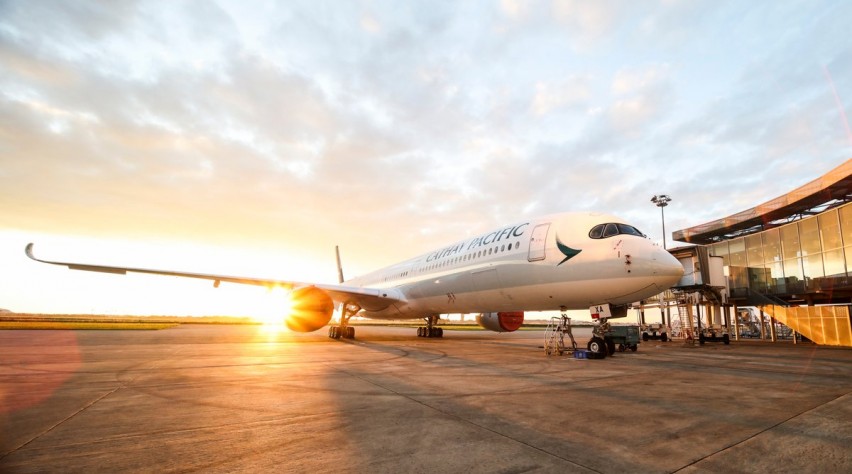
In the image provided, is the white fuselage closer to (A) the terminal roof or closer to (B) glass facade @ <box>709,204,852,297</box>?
(B) glass facade @ <box>709,204,852,297</box>

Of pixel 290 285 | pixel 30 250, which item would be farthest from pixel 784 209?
pixel 30 250

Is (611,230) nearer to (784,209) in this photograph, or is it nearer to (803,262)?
(803,262)

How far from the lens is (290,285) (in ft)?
60.9

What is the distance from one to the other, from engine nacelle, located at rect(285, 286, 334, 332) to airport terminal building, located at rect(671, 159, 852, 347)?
2110cm

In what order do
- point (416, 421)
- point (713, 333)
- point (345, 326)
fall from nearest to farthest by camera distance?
point (416, 421)
point (345, 326)
point (713, 333)

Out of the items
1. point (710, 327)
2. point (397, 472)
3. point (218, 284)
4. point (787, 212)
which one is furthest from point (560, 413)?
point (787, 212)

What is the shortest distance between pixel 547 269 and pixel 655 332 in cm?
1850

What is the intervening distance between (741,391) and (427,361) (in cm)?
630

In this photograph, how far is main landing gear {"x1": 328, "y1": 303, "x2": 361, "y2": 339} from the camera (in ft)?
64.7

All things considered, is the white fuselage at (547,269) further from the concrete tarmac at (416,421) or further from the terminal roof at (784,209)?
the terminal roof at (784,209)

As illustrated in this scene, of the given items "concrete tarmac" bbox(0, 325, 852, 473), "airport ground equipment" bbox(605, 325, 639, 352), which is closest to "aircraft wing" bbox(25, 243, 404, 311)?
"concrete tarmac" bbox(0, 325, 852, 473)

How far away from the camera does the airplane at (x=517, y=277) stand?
34.6ft

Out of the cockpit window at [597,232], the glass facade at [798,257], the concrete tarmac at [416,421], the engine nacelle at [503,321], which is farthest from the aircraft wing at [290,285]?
the glass facade at [798,257]

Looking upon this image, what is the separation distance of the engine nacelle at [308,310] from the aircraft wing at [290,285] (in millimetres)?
784
